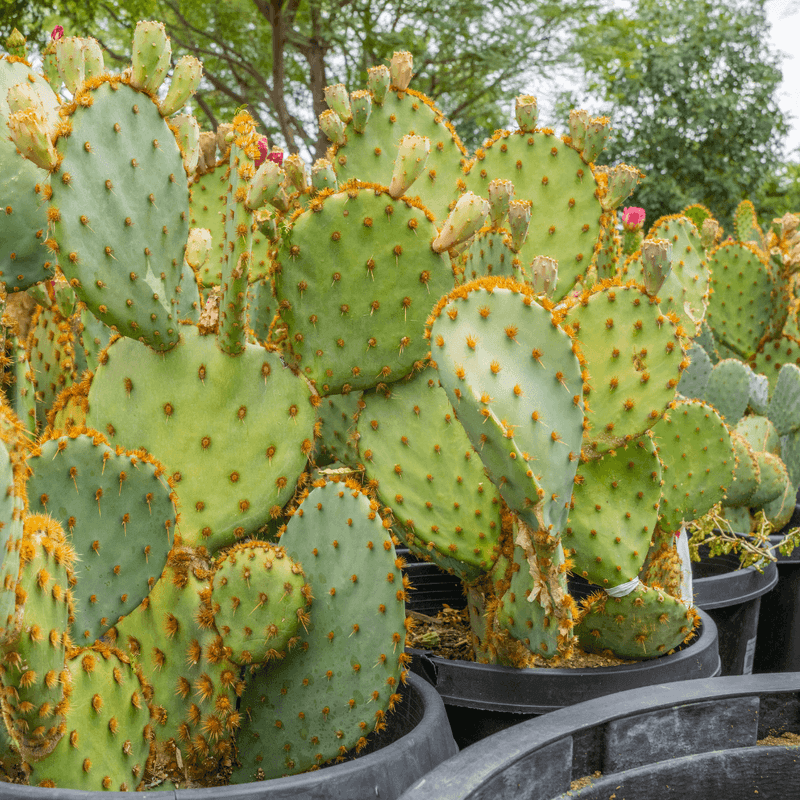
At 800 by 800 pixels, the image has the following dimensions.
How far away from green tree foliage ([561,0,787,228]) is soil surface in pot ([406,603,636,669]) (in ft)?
30.0

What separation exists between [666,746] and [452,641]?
79 cm

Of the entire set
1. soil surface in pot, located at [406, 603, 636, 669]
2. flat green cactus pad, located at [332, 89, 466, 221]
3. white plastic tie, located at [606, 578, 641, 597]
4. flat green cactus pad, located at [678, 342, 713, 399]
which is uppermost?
flat green cactus pad, located at [332, 89, 466, 221]

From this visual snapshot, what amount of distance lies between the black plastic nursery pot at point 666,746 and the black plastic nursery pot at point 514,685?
32 cm

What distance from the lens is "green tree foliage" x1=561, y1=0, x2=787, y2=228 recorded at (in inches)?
397

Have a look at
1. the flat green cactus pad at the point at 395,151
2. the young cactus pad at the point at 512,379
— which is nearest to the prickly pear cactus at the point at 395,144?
the flat green cactus pad at the point at 395,151

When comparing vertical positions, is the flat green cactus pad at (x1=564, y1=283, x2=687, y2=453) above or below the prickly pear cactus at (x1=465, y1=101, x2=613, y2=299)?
below

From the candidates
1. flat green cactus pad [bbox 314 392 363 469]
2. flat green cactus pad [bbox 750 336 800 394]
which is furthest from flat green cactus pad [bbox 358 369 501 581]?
flat green cactus pad [bbox 750 336 800 394]

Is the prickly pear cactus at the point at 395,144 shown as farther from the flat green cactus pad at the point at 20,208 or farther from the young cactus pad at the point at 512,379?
the young cactus pad at the point at 512,379

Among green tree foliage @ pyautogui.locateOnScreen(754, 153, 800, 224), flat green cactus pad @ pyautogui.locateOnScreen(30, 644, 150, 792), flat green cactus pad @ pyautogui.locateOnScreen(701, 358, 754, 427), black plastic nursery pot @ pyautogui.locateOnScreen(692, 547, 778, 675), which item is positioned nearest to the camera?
flat green cactus pad @ pyautogui.locateOnScreen(30, 644, 150, 792)

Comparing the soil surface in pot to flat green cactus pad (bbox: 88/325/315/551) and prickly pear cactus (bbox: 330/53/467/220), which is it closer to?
flat green cactus pad (bbox: 88/325/315/551)

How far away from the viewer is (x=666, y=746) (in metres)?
1.07

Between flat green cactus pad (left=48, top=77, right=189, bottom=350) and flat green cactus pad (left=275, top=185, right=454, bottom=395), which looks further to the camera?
flat green cactus pad (left=275, top=185, right=454, bottom=395)

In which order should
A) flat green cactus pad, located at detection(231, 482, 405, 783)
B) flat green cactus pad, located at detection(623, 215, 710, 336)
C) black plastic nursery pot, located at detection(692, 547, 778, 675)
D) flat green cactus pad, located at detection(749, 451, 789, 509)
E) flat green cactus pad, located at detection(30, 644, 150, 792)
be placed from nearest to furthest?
flat green cactus pad, located at detection(30, 644, 150, 792) < flat green cactus pad, located at detection(231, 482, 405, 783) < black plastic nursery pot, located at detection(692, 547, 778, 675) < flat green cactus pad, located at detection(623, 215, 710, 336) < flat green cactus pad, located at detection(749, 451, 789, 509)

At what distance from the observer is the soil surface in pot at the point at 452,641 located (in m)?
1.67
